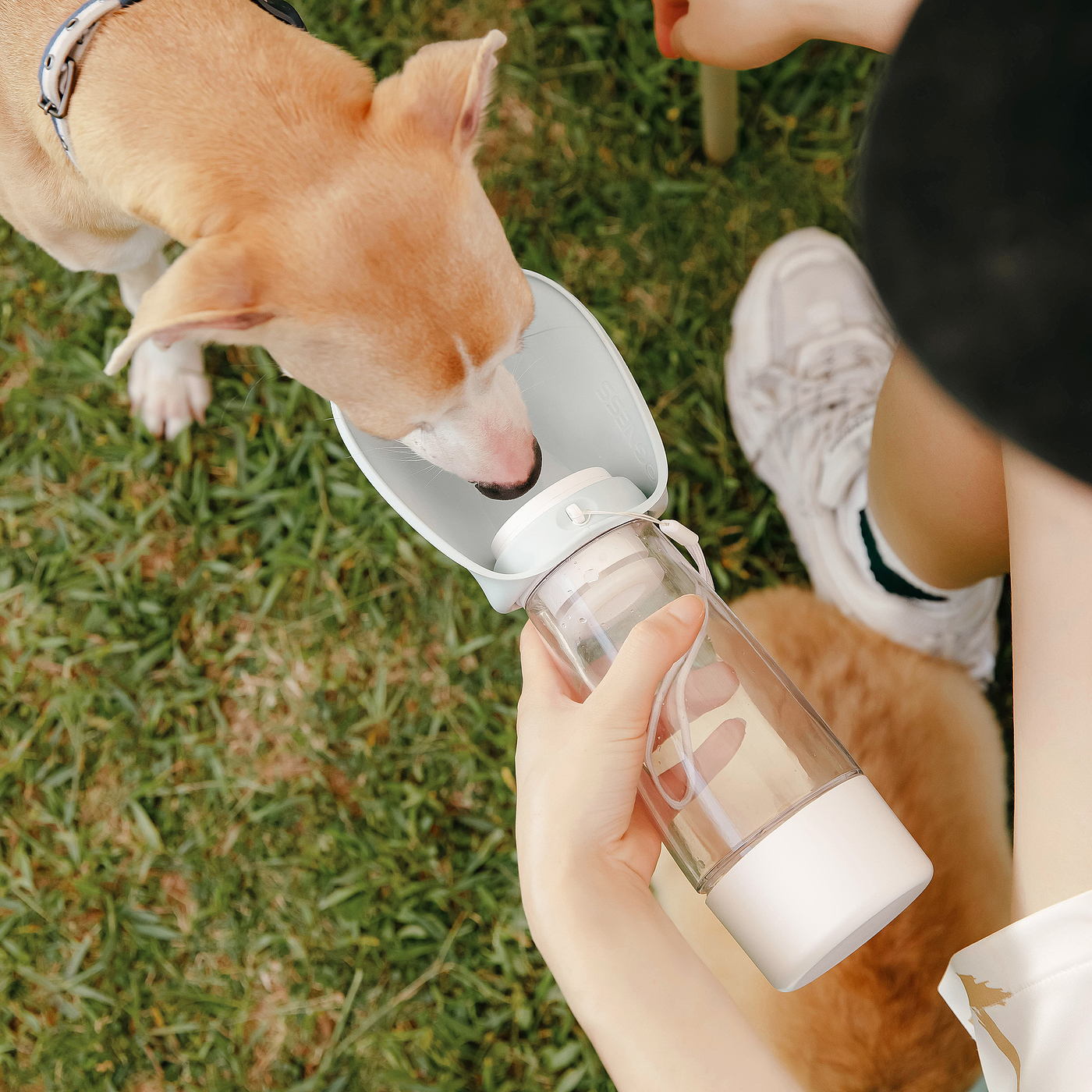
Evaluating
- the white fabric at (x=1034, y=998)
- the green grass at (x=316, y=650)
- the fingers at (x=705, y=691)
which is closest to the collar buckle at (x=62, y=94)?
the green grass at (x=316, y=650)

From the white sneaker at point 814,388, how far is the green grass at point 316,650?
8 cm

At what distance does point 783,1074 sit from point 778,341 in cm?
155

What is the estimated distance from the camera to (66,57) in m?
1.16

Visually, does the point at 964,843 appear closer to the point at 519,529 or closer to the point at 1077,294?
the point at 519,529

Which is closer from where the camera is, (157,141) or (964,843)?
(157,141)

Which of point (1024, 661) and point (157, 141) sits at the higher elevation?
point (157, 141)

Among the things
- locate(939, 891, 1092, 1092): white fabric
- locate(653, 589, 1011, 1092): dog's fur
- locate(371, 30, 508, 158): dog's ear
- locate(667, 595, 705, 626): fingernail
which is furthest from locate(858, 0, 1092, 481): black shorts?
locate(653, 589, 1011, 1092): dog's fur

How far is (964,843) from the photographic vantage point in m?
1.25

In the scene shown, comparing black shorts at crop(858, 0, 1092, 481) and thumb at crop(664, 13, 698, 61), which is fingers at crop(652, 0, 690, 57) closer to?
thumb at crop(664, 13, 698, 61)

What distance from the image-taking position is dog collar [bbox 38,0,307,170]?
1148 millimetres

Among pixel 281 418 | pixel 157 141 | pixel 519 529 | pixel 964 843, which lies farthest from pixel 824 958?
pixel 281 418

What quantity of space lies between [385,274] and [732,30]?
79 centimetres

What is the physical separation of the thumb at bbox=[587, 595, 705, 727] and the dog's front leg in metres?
1.42

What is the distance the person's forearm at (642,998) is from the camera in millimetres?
963
